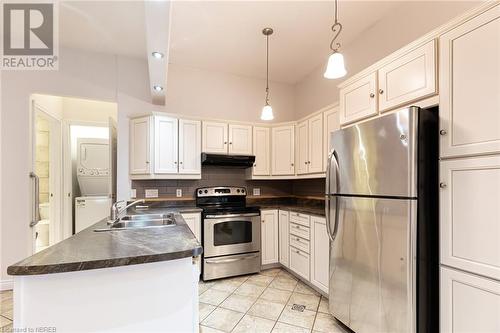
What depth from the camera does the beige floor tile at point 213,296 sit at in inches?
100

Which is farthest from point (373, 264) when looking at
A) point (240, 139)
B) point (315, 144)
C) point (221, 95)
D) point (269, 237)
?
point (221, 95)

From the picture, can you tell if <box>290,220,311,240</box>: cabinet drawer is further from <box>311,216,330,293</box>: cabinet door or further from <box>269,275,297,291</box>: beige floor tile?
<box>269,275,297,291</box>: beige floor tile

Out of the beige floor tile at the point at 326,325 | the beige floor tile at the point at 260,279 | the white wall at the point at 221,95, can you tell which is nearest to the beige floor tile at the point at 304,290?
the beige floor tile at the point at 260,279

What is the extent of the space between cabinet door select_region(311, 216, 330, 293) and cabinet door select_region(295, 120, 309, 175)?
843mm

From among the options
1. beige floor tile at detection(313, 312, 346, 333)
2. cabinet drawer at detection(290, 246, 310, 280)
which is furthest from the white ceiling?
beige floor tile at detection(313, 312, 346, 333)

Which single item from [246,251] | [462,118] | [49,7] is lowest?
[246,251]

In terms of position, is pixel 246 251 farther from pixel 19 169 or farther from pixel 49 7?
pixel 49 7

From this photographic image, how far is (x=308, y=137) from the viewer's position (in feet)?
10.7

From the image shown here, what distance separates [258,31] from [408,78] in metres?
1.76

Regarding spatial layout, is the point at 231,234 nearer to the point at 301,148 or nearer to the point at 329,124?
the point at 301,148

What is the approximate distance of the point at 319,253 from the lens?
2633 millimetres

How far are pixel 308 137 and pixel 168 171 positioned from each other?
190 cm

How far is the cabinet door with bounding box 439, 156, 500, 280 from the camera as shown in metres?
1.24

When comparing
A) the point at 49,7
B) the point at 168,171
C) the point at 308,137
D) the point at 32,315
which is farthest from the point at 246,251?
the point at 49,7
